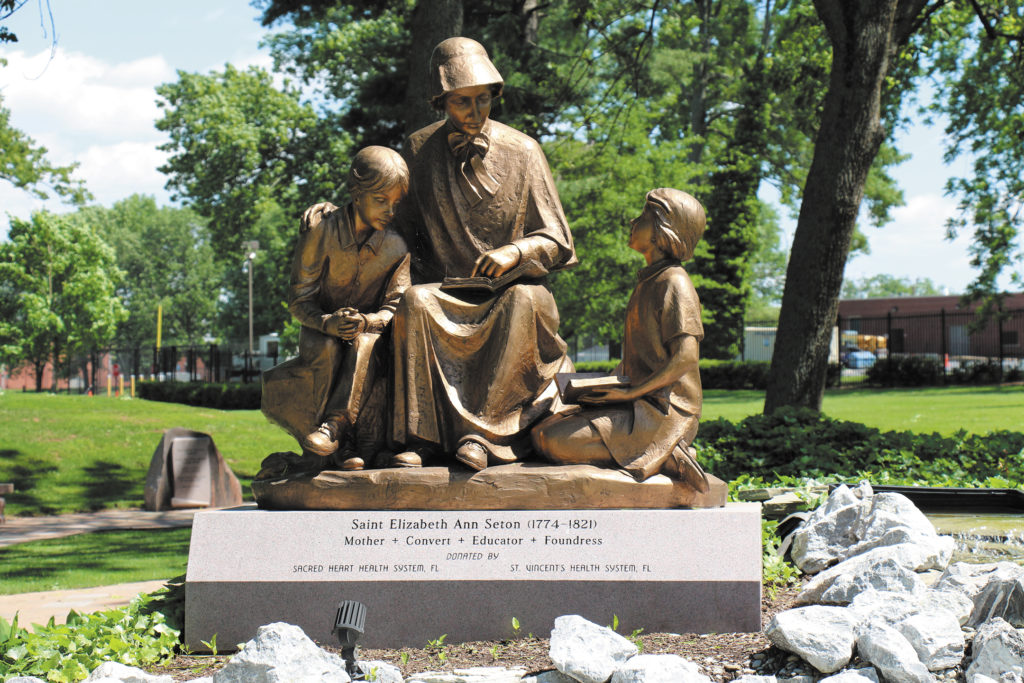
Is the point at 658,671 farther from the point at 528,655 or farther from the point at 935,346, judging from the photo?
the point at 935,346

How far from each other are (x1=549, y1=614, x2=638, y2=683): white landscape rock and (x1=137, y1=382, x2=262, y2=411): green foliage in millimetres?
23284

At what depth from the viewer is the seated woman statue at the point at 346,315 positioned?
16.9 ft

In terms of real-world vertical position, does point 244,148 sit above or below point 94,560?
above

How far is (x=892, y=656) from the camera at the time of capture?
385 centimetres

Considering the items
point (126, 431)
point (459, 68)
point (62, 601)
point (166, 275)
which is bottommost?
point (62, 601)

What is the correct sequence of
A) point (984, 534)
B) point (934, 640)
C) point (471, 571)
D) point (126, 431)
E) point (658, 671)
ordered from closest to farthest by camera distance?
point (658, 671), point (934, 640), point (471, 571), point (984, 534), point (126, 431)

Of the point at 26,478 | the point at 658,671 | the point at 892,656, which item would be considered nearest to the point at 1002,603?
the point at 892,656

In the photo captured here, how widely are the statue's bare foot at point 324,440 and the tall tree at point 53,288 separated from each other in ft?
123

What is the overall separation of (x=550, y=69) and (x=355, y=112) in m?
3.32

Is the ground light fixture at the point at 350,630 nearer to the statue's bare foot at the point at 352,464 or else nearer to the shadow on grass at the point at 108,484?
the statue's bare foot at the point at 352,464

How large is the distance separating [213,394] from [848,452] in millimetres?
22415

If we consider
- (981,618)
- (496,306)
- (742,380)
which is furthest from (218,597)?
(742,380)

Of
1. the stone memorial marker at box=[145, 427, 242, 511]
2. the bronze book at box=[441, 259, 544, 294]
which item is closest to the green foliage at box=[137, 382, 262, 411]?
the stone memorial marker at box=[145, 427, 242, 511]

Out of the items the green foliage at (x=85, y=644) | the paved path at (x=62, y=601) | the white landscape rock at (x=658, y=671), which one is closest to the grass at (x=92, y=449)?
the paved path at (x=62, y=601)
